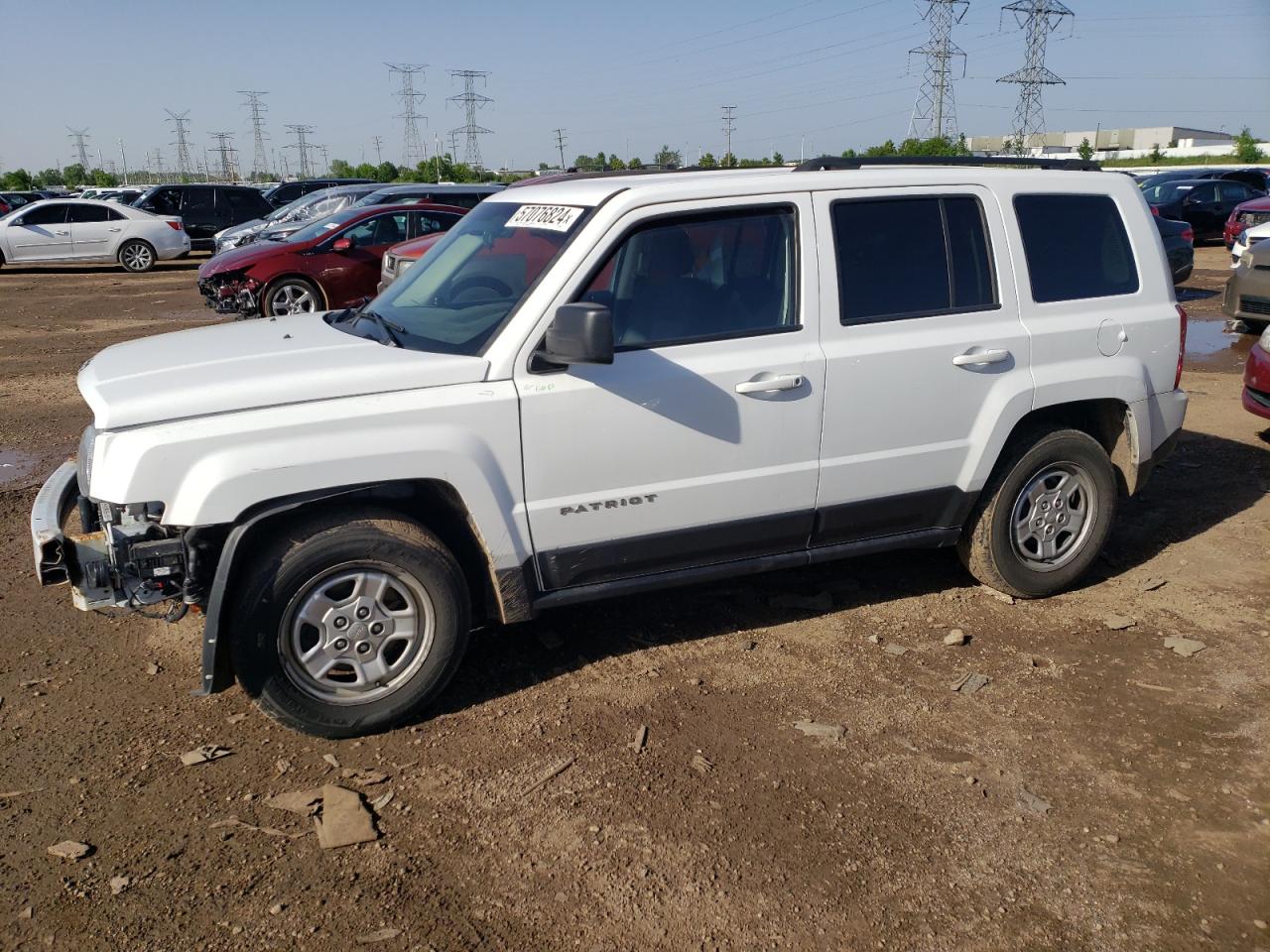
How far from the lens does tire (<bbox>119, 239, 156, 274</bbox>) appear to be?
23.9 m

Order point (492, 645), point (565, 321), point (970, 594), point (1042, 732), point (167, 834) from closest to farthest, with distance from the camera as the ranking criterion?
1. point (167, 834)
2. point (565, 321)
3. point (1042, 732)
4. point (492, 645)
5. point (970, 594)

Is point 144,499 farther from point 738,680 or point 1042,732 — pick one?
point 1042,732

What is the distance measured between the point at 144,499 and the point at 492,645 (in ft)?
5.61

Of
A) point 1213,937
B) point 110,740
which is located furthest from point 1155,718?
point 110,740

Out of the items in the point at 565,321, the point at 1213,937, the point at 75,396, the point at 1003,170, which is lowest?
the point at 1213,937

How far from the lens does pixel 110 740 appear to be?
4031mm

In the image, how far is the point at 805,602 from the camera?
5281mm

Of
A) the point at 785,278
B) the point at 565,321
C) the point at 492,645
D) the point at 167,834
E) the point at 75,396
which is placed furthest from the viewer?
the point at 75,396

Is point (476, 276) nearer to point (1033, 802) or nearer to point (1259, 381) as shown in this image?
point (1033, 802)

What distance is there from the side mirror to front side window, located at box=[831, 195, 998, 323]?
3.91 feet

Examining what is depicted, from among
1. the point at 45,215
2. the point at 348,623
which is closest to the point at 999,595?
the point at 348,623

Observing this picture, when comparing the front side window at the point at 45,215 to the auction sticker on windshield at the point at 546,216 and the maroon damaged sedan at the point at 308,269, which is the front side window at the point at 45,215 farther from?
the auction sticker on windshield at the point at 546,216

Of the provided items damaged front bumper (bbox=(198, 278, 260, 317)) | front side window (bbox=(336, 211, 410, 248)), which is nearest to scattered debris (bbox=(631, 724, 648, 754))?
damaged front bumper (bbox=(198, 278, 260, 317))

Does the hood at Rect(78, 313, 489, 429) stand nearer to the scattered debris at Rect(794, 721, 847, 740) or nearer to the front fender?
the front fender
